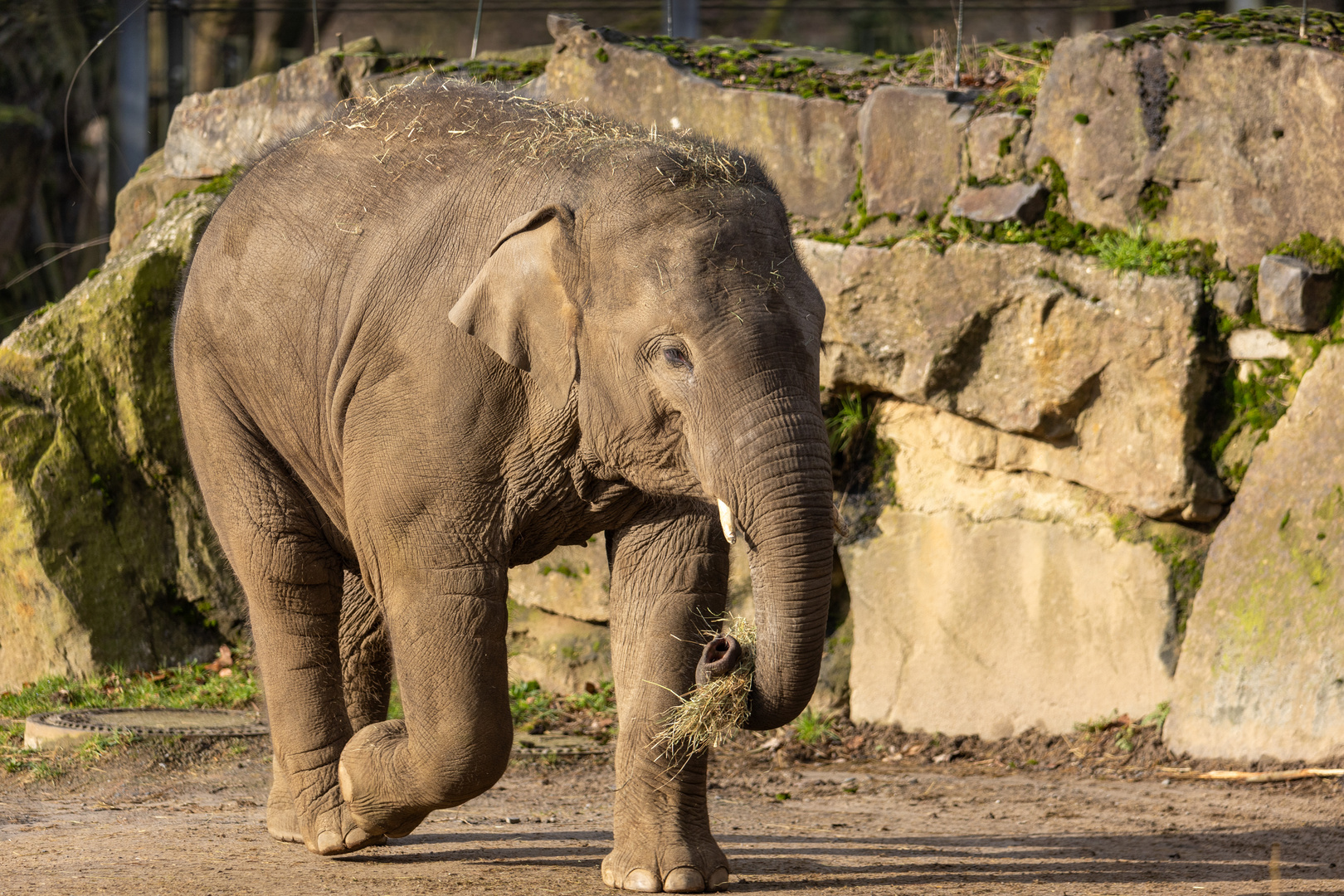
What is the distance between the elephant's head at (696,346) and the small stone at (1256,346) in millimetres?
3463

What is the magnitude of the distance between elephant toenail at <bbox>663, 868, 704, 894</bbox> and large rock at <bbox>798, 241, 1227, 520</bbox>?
10.9ft

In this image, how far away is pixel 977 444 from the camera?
284 inches

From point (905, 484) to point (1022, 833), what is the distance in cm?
226

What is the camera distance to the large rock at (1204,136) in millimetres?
6531

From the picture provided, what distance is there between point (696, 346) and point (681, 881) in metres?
1.54

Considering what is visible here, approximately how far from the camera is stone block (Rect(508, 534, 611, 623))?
7.92 meters

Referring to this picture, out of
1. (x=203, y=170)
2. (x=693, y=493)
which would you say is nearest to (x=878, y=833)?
(x=693, y=493)

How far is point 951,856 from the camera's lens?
16.7 ft

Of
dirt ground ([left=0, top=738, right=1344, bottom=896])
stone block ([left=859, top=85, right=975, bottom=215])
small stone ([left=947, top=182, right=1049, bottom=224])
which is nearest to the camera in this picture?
dirt ground ([left=0, top=738, right=1344, bottom=896])

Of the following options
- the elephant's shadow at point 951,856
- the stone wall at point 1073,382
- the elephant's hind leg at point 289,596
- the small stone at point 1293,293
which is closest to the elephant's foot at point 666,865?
the elephant's shadow at point 951,856

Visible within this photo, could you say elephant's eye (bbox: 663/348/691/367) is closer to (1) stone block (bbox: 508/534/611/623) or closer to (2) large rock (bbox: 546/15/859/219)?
(2) large rock (bbox: 546/15/859/219)

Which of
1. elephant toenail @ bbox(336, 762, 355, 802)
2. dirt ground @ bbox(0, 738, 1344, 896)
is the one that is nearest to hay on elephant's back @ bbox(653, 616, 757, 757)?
dirt ground @ bbox(0, 738, 1344, 896)

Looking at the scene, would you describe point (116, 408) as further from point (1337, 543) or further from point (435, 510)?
point (1337, 543)

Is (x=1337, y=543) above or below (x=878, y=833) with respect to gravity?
above
